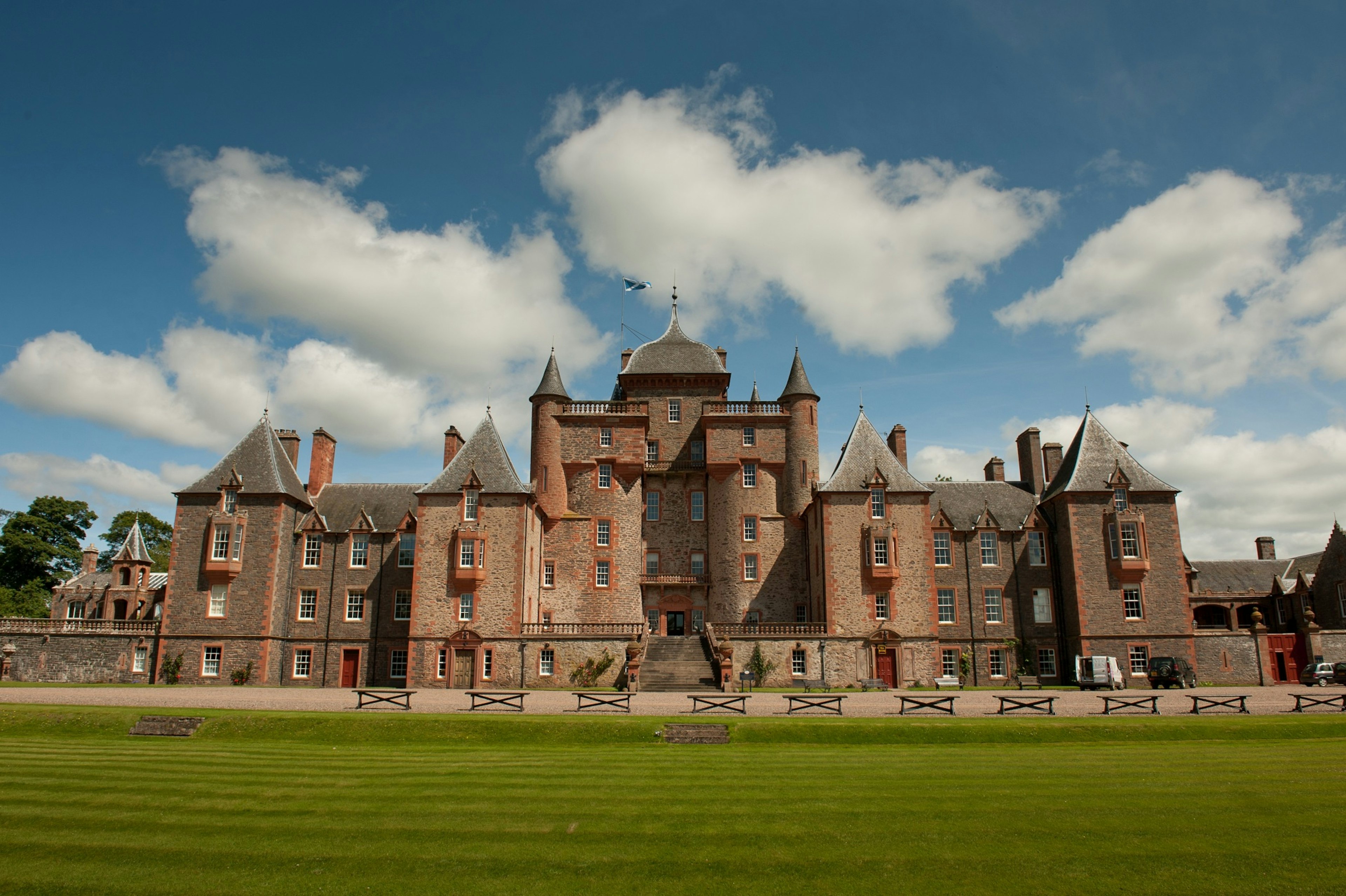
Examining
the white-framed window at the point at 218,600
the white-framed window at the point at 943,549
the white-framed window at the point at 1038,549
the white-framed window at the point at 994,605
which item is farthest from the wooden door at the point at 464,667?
the white-framed window at the point at 1038,549

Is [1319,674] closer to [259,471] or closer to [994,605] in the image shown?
[994,605]

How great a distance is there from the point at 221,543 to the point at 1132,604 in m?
46.9

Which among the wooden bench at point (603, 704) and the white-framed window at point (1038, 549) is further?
the white-framed window at point (1038, 549)

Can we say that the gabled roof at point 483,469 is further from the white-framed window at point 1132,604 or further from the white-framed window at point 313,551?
the white-framed window at point 1132,604

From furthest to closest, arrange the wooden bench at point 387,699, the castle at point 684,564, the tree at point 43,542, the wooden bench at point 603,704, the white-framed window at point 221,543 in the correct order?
the tree at point 43,542
the white-framed window at point 221,543
the castle at point 684,564
the wooden bench at point 387,699
the wooden bench at point 603,704

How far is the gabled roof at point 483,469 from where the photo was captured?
40.9 metres

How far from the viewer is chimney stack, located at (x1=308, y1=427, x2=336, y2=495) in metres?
46.4

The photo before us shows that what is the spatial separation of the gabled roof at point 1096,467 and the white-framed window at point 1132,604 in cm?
513

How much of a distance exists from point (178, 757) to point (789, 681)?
88.0ft

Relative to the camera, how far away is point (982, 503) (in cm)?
4538

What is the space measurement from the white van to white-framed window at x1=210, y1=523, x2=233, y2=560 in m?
42.5

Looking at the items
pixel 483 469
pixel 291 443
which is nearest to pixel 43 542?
pixel 291 443

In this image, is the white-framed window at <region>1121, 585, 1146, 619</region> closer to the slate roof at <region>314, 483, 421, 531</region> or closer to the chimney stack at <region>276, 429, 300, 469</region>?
the slate roof at <region>314, 483, 421, 531</region>

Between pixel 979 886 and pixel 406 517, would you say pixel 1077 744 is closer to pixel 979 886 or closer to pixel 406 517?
pixel 979 886
